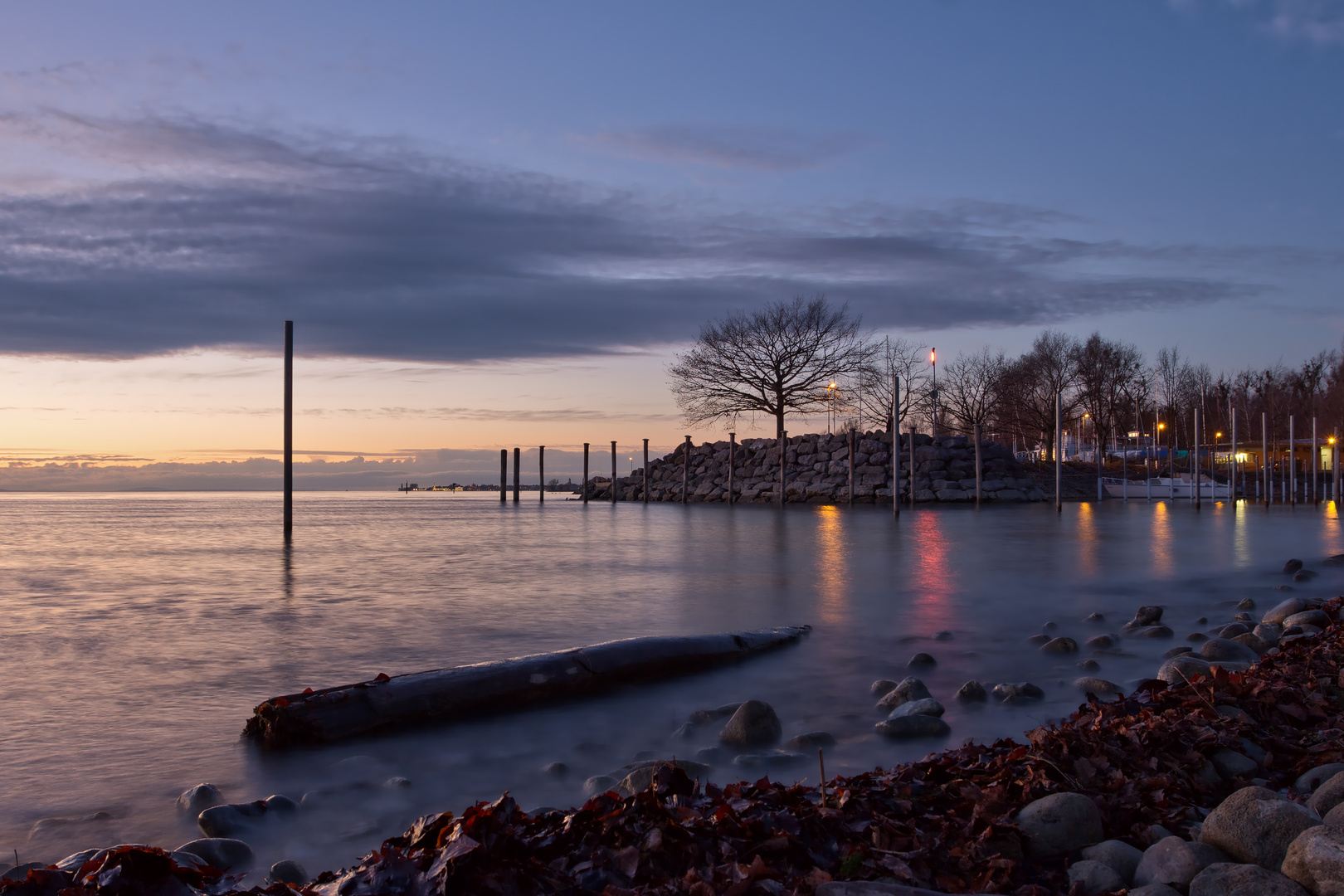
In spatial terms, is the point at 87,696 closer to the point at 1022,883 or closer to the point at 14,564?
the point at 1022,883

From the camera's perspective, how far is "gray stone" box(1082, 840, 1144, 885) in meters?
2.49

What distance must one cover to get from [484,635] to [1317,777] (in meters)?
6.96

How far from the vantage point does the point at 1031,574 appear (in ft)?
42.5

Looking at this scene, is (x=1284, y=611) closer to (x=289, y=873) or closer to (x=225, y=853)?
(x=289, y=873)

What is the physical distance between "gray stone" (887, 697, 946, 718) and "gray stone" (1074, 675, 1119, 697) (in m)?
1.19

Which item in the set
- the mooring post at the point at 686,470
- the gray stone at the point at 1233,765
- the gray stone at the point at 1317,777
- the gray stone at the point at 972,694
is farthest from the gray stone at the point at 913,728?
the mooring post at the point at 686,470

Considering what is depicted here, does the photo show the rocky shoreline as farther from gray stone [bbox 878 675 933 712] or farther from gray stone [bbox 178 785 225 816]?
gray stone [bbox 878 675 933 712]

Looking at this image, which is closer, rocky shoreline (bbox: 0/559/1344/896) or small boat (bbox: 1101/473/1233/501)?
rocky shoreline (bbox: 0/559/1344/896)

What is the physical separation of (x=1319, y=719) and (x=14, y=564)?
20.7 meters

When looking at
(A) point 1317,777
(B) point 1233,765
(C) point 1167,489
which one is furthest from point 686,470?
(A) point 1317,777

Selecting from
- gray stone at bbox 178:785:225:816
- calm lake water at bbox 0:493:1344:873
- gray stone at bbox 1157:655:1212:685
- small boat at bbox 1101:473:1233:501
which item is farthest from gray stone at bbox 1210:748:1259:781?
small boat at bbox 1101:473:1233:501

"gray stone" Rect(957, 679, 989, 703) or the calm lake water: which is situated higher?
"gray stone" Rect(957, 679, 989, 703)

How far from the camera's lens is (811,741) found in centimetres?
466

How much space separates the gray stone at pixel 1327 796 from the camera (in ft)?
8.91
